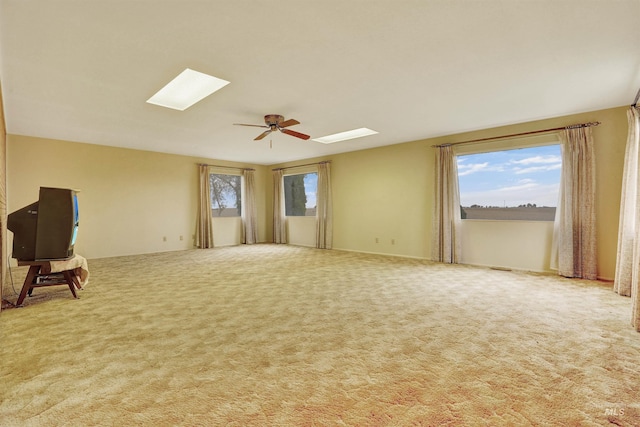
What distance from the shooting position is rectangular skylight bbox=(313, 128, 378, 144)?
5.20m

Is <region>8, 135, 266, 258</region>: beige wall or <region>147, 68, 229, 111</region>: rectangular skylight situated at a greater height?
<region>147, 68, 229, 111</region>: rectangular skylight

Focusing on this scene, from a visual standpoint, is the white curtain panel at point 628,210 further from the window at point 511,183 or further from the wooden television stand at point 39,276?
the wooden television stand at point 39,276

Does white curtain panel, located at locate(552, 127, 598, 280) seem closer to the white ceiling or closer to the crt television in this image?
the white ceiling

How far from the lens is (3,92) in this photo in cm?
322

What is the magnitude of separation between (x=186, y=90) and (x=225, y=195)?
4.94 meters

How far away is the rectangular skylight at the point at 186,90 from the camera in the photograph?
307 cm

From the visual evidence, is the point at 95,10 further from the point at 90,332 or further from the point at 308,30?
the point at 90,332

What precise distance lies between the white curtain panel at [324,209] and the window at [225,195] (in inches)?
100

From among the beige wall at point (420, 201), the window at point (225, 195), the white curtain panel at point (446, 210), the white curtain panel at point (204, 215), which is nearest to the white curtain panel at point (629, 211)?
the beige wall at point (420, 201)

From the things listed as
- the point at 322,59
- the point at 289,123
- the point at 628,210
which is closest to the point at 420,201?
the point at 628,210

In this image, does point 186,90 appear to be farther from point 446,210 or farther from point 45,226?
point 446,210

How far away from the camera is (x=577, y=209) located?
4.11 meters

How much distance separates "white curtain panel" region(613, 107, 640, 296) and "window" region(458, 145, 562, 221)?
0.87 m

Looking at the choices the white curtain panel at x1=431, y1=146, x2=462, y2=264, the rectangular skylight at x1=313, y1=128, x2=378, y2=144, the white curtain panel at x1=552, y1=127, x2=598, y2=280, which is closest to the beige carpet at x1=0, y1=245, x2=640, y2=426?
the white curtain panel at x1=552, y1=127, x2=598, y2=280
